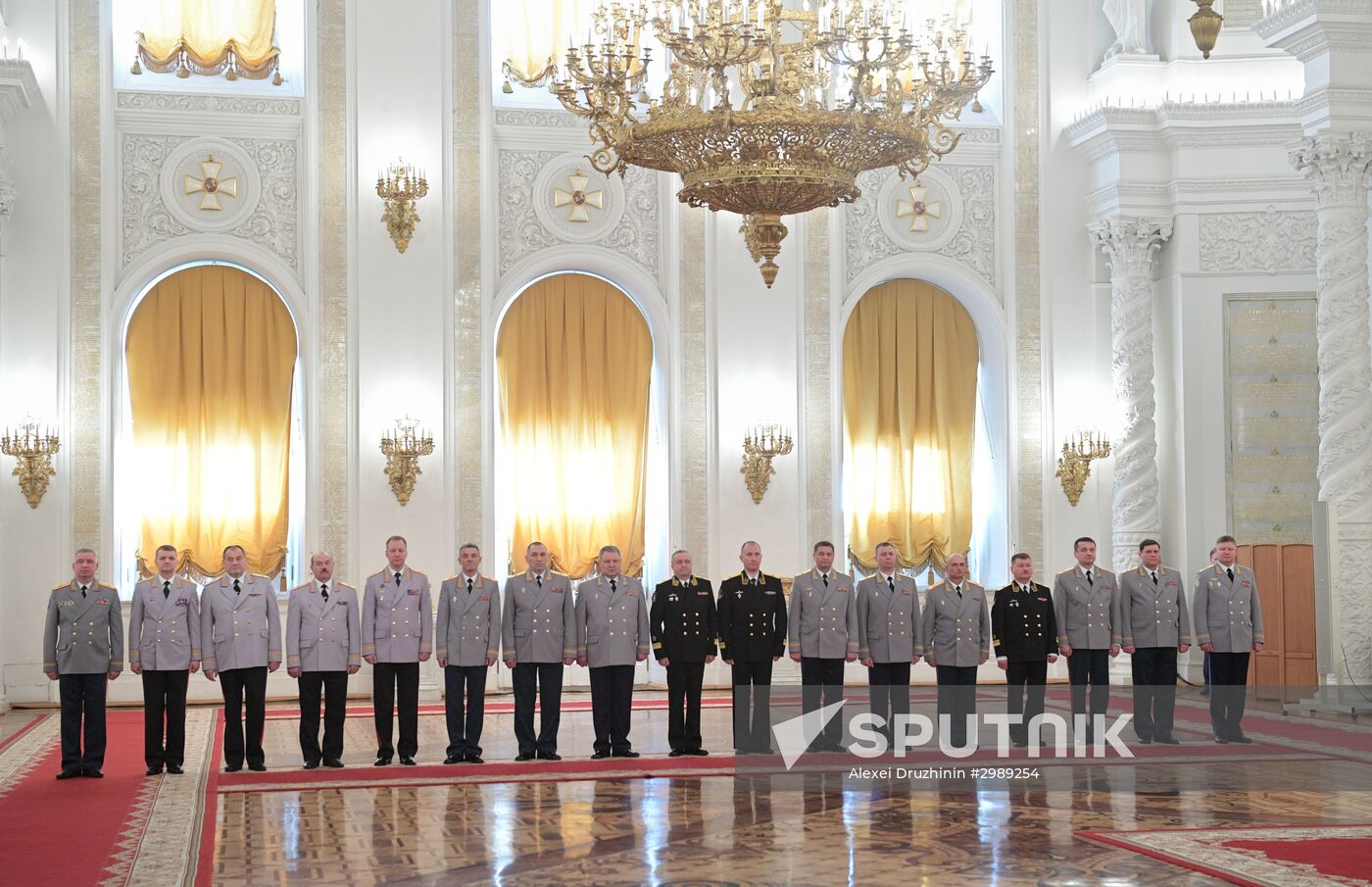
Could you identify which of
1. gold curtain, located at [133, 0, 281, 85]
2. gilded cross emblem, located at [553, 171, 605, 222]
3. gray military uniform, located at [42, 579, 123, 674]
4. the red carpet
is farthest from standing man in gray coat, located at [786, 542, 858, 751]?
gold curtain, located at [133, 0, 281, 85]

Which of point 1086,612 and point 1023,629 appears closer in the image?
point 1023,629

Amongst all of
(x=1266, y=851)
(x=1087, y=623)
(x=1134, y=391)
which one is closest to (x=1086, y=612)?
(x=1087, y=623)

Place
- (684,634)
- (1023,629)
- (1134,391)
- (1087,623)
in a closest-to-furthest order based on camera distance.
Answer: (684,634) < (1023,629) < (1087,623) < (1134,391)

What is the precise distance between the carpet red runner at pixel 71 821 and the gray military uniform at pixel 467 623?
A: 2004 mm

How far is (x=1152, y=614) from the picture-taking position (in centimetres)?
1107

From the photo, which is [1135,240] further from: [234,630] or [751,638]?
→ [234,630]

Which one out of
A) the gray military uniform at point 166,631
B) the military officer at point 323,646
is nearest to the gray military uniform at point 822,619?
the military officer at point 323,646

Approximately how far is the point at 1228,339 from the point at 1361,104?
3.36 meters

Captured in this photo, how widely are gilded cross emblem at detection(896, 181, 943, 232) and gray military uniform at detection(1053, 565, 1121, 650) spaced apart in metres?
5.50

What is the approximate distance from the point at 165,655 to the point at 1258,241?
1087 cm

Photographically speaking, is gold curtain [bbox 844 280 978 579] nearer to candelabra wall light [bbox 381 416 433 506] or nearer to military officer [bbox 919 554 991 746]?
candelabra wall light [bbox 381 416 433 506]

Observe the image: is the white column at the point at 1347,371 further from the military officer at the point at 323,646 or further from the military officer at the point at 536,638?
the military officer at the point at 323,646

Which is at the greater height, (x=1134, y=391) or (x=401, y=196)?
(x=401, y=196)

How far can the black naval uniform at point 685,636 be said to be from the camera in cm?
1033
